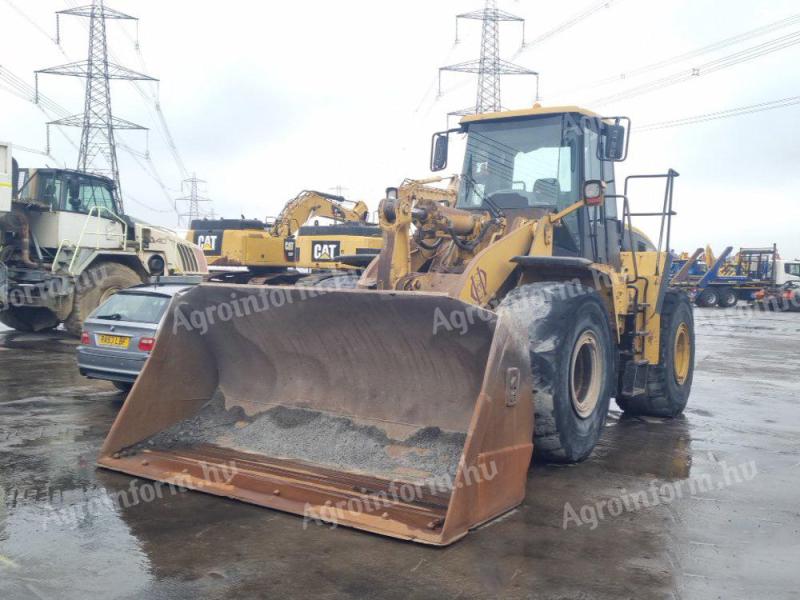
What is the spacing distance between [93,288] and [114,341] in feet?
22.0

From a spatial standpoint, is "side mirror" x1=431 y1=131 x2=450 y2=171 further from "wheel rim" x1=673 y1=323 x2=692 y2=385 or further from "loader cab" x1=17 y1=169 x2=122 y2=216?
"loader cab" x1=17 y1=169 x2=122 y2=216

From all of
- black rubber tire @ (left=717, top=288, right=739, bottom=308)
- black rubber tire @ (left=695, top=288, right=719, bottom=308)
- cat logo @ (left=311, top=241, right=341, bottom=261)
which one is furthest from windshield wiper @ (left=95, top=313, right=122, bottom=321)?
black rubber tire @ (left=717, top=288, right=739, bottom=308)

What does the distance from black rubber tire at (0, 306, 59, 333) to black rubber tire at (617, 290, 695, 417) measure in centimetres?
1213

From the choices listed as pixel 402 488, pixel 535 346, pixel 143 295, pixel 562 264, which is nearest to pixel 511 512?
pixel 402 488

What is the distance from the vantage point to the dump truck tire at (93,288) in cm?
1475

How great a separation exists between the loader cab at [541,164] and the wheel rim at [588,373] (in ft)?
3.49

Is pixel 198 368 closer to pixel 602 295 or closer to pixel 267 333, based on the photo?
pixel 267 333

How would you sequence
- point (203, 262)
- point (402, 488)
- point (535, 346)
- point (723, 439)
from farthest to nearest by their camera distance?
point (203, 262), point (723, 439), point (535, 346), point (402, 488)

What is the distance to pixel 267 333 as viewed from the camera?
21.6 ft

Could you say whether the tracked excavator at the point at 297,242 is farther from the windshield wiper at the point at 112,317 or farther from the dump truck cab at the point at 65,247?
the windshield wiper at the point at 112,317

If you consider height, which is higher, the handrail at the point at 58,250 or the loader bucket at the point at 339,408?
the handrail at the point at 58,250

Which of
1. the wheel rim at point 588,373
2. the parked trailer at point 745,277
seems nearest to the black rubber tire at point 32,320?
the wheel rim at point 588,373

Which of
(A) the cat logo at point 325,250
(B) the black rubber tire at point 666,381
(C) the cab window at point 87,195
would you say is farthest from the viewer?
(A) the cat logo at point 325,250

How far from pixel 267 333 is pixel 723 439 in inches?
183
